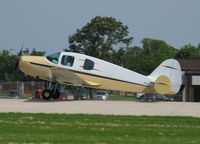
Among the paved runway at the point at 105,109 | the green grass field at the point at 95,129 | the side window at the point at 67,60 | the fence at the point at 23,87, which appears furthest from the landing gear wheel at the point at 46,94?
the fence at the point at 23,87

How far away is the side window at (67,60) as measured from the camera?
29.8 metres

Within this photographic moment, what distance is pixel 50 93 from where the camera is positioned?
30.2 meters

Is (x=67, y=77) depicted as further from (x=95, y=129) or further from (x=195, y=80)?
(x=195, y=80)

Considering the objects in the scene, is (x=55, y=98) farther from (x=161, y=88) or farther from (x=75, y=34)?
(x=75, y=34)

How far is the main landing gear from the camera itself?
98.4 feet

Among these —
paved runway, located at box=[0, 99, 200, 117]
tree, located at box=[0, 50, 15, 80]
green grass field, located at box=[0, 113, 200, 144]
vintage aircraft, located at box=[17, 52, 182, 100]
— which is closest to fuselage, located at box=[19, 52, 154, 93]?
vintage aircraft, located at box=[17, 52, 182, 100]

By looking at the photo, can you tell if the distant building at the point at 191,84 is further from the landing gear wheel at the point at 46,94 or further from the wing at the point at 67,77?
the landing gear wheel at the point at 46,94

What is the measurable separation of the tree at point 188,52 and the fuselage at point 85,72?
90155mm

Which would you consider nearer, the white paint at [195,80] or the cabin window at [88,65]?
the cabin window at [88,65]

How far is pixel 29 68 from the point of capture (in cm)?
3064

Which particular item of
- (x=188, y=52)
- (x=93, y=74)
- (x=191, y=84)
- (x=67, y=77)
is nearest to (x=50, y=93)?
(x=67, y=77)

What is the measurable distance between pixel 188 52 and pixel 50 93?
9630cm

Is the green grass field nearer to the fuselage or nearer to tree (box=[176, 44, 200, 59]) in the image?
the fuselage

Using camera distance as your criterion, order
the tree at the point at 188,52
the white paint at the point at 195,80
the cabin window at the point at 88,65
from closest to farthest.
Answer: the cabin window at the point at 88,65, the white paint at the point at 195,80, the tree at the point at 188,52
